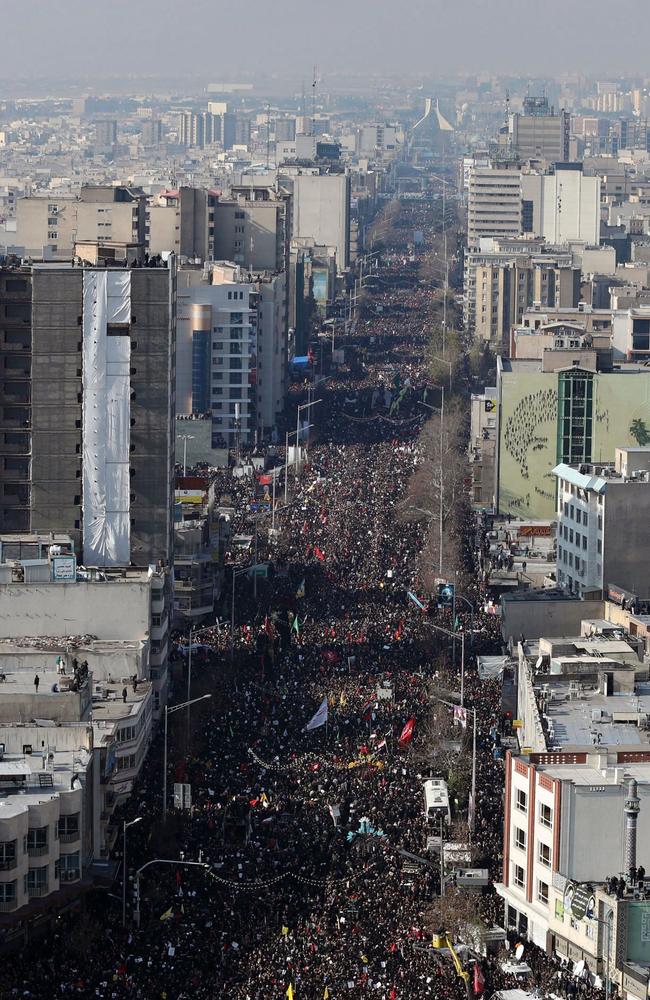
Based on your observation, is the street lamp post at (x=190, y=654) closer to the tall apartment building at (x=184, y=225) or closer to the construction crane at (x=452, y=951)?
the construction crane at (x=452, y=951)

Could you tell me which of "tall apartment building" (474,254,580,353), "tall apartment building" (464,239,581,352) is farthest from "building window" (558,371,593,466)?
"tall apartment building" (474,254,580,353)

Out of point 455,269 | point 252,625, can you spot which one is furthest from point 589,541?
point 455,269

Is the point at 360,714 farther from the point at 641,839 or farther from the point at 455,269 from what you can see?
the point at 455,269

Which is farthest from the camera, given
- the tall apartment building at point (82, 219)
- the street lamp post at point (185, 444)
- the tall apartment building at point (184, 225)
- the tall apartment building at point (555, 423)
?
the tall apartment building at point (82, 219)

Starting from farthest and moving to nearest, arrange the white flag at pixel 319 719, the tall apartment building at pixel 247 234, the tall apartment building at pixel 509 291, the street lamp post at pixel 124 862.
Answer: the tall apartment building at pixel 509 291 < the tall apartment building at pixel 247 234 < the white flag at pixel 319 719 < the street lamp post at pixel 124 862

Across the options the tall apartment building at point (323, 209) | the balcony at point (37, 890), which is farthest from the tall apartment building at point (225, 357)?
the tall apartment building at point (323, 209)

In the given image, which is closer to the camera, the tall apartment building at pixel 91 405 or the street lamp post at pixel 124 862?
the street lamp post at pixel 124 862

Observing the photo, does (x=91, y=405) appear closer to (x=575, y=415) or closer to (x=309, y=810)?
(x=309, y=810)
